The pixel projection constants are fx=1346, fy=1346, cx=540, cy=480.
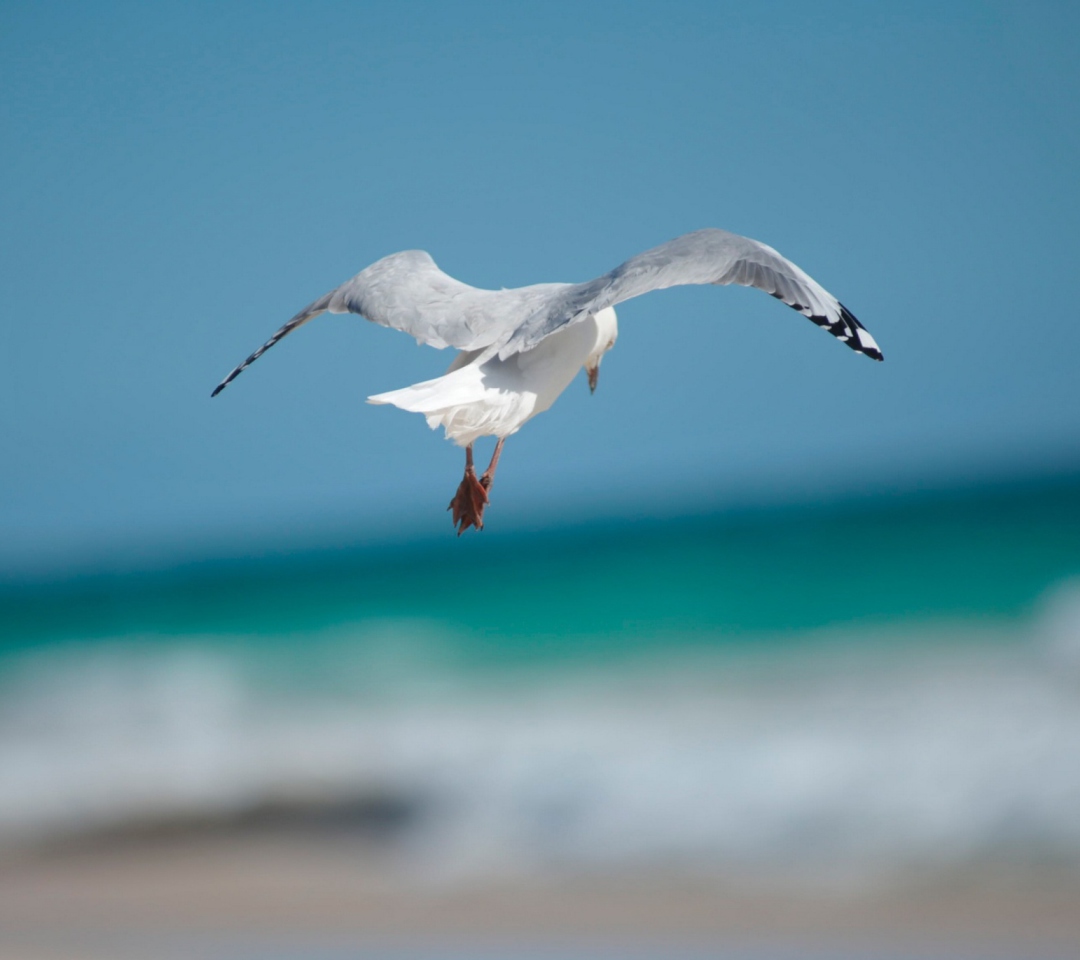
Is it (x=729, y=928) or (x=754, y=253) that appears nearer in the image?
(x=754, y=253)

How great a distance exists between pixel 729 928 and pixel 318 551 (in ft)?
36.0

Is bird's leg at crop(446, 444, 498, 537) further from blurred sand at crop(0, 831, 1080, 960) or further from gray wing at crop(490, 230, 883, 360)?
blurred sand at crop(0, 831, 1080, 960)

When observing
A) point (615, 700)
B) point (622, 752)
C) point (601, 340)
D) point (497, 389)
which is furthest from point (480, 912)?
point (497, 389)

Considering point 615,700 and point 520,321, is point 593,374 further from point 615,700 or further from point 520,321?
point 615,700

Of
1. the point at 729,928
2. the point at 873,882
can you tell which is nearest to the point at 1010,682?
the point at 873,882

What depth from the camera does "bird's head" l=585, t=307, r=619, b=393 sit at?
150 inches

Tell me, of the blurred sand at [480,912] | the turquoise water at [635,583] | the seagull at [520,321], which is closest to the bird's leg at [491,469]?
the seagull at [520,321]

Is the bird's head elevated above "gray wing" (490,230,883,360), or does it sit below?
above

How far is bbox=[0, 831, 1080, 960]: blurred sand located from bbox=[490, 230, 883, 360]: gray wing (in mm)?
2996

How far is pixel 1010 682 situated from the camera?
791 cm

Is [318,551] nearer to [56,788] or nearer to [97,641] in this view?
[97,641]

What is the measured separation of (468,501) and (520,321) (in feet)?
1.53

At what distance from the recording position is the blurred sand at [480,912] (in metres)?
5.43

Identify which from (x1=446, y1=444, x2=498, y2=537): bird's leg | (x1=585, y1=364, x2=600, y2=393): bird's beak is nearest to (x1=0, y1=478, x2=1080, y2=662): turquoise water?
(x1=585, y1=364, x2=600, y2=393): bird's beak
